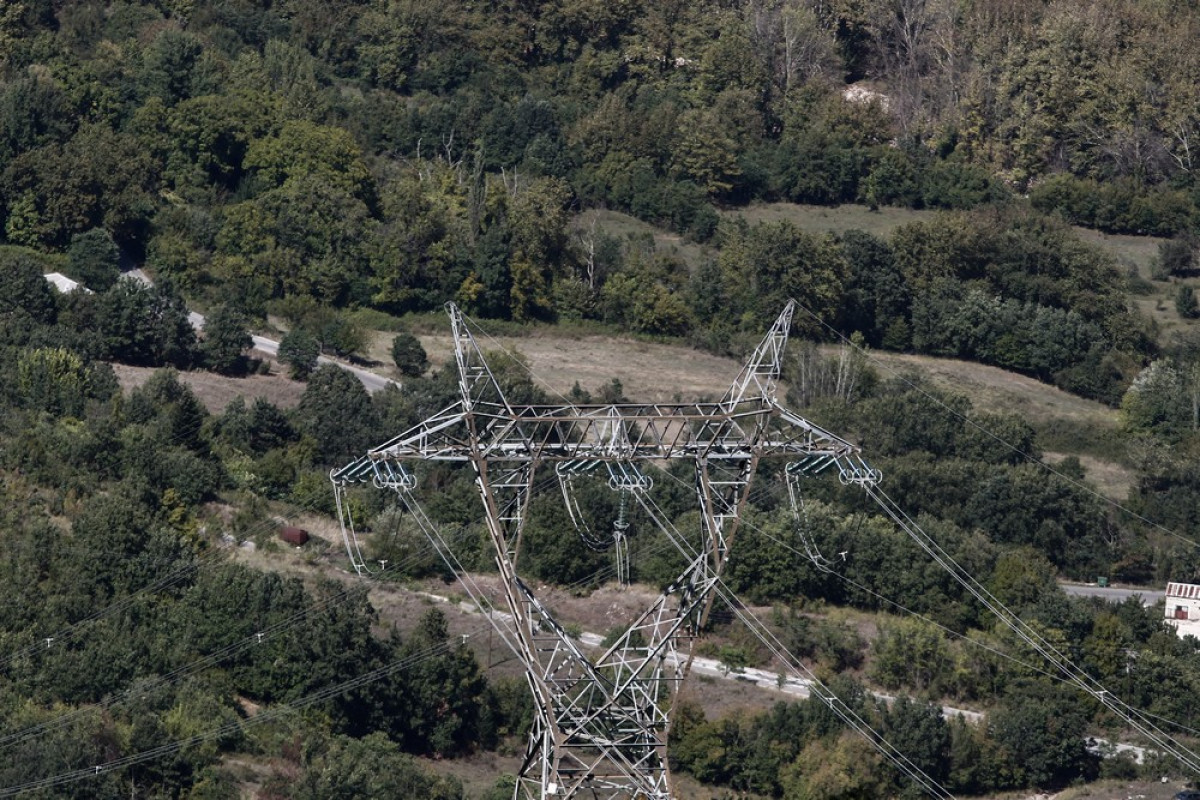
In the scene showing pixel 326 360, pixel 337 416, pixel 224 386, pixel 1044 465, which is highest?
pixel 337 416

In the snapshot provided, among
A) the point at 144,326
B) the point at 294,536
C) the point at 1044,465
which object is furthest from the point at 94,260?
the point at 1044,465

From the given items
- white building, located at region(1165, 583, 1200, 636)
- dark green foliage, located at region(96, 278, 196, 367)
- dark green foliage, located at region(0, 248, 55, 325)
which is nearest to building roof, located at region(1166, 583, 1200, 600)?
white building, located at region(1165, 583, 1200, 636)

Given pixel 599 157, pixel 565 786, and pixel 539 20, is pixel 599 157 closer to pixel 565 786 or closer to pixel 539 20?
pixel 539 20

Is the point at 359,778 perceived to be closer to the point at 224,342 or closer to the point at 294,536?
the point at 294,536

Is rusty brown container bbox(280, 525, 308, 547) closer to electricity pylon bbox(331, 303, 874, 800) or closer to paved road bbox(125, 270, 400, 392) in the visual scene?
paved road bbox(125, 270, 400, 392)

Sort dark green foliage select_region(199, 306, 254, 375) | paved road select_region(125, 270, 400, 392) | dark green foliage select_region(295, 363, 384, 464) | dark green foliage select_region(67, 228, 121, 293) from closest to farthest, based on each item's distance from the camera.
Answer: dark green foliage select_region(295, 363, 384, 464) → dark green foliage select_region(199, 306, 254, 375) → paved road select_region(125, 270, 400, 392) → dark green foliage select_region(67, 228, 121, 293)

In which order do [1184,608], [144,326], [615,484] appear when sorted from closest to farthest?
[615,484], [1184,608], [144,326]

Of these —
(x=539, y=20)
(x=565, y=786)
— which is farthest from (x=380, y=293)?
(x=565, y=786)
